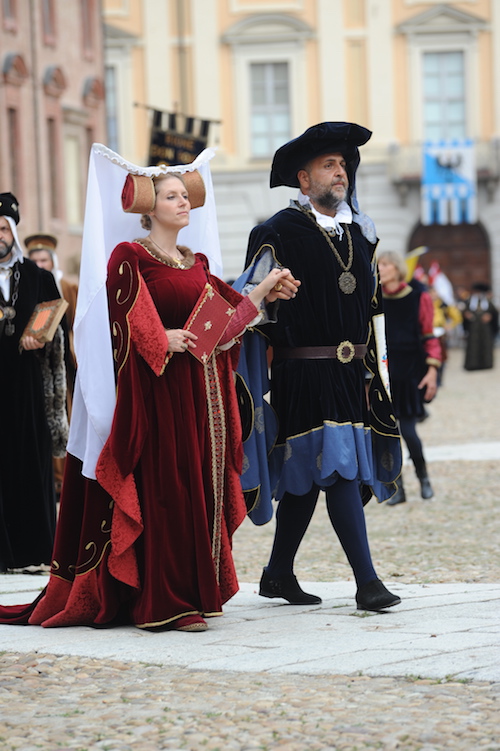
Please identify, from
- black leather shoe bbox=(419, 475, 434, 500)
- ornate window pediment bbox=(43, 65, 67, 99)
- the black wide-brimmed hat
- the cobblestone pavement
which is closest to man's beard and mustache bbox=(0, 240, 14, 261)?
the black wide-brimmed hat

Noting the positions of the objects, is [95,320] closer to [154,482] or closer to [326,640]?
[154,482]

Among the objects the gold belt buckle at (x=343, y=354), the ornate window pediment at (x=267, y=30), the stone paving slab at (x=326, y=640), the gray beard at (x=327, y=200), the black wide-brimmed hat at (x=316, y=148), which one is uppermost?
the ornate window pediment at (x=267, y=30)

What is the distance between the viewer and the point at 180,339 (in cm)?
553

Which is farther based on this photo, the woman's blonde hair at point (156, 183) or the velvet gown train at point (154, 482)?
the woman's blonde hair at point (156, 183)

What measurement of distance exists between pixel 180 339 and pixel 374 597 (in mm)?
1236

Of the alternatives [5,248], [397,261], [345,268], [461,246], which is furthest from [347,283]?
[461,246]

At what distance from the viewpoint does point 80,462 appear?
18.9 ft

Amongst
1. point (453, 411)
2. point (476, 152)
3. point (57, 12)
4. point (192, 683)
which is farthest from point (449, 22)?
point (192, 683)

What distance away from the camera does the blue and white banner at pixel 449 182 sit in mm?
36219

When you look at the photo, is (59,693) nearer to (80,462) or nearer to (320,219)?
(80,462)

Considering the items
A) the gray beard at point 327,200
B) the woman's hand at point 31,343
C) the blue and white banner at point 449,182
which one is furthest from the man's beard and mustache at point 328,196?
the blue and white banner at point 449,182

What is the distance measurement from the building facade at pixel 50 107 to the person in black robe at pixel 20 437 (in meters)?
17.5

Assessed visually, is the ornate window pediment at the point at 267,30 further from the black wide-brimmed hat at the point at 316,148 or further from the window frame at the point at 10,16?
the black wide-brimmed hat at the point at 316,148

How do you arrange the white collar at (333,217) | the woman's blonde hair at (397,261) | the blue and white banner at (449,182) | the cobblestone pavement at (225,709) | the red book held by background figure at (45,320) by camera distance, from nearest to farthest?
the cobblestone pavement at (225,709) < the white collar at (333,217) < the red book held by background figure at (45,320) < the woman's blonde hair at (397,261) < the blue and white banner at (449,182)
